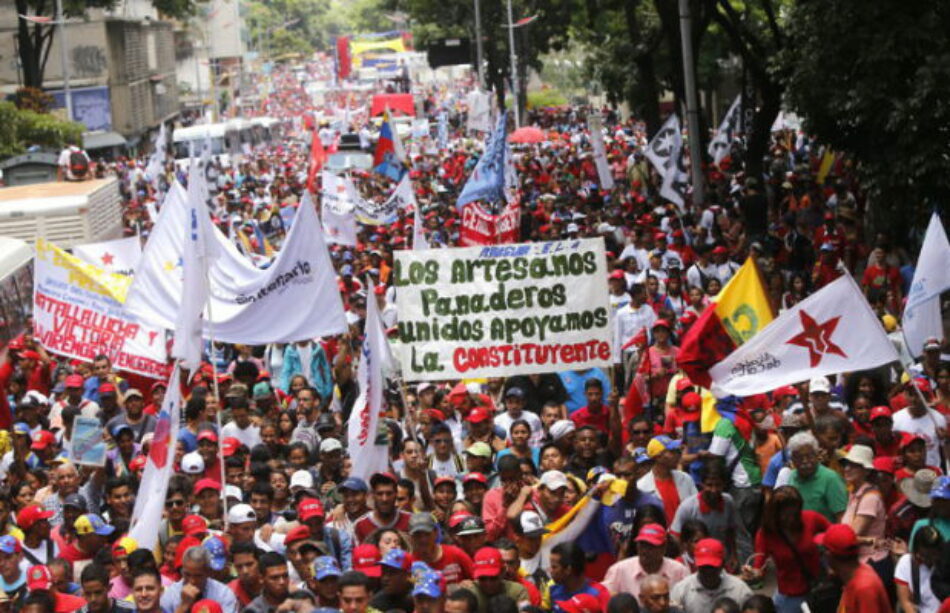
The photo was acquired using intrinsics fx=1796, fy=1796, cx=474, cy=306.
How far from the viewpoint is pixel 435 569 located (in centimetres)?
838

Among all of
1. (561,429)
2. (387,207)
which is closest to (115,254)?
(387,207)

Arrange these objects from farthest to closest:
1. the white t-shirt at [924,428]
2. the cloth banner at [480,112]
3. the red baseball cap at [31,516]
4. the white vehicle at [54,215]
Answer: the cloth banner at [480,112] < the white vehicle at [54,215] < the white t-shirt at [924,428] < the red baseball cap at [31,516]

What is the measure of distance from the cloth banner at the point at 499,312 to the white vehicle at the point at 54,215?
41.6ft

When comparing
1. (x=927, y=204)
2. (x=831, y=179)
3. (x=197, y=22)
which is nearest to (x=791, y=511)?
(x=927, y=204)

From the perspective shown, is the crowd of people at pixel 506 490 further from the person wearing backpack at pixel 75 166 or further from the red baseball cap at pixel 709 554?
the person wearing backpack at pixel 75 166

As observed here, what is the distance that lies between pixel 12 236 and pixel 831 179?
1237cm

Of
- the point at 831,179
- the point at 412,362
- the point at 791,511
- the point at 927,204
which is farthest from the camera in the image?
the point at 831,179

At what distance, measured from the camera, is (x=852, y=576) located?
7.53 meters

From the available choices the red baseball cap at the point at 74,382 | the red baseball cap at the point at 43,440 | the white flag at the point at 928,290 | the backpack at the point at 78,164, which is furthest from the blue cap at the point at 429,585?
the backpack at the point at 78,164

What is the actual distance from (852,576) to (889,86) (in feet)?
36.3

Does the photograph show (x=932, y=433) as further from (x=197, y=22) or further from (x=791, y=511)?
(x=197, y=22)

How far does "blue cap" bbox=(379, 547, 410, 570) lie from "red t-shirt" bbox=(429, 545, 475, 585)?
1.13 feet

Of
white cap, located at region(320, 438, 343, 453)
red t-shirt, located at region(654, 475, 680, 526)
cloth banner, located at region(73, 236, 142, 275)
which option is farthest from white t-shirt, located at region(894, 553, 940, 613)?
cloth banner, located at region(73, 236, 142, 275)

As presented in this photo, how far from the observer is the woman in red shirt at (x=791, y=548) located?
8273 mm
